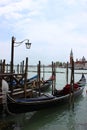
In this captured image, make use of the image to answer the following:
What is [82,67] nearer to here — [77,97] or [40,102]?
[77,97]

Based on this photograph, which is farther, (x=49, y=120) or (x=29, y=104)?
(x=49, y=120)

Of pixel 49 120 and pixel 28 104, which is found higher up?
pixel 28 104

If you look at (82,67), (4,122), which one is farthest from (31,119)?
(82,67)

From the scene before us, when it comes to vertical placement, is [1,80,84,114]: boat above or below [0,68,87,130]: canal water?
above

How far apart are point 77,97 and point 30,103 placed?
22.5ft

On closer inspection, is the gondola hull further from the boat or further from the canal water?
the canal water

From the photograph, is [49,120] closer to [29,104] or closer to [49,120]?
[49,120]

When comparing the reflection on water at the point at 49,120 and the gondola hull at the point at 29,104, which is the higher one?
the gondola hull at the point at 29,104

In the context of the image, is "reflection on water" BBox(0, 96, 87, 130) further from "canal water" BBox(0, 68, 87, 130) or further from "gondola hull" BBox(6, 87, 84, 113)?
"gondola hull" BBox(6, 87, 84, 113)

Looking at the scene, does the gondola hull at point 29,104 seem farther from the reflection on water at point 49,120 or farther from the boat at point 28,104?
the reflection on water at point 49,120

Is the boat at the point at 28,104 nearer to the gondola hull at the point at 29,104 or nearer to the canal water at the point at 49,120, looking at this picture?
the gondola hull at the point at 29,104

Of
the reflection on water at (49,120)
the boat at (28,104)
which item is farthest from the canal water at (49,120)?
the boat at (28,104)

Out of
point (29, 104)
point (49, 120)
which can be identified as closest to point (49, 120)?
point (49, 120)

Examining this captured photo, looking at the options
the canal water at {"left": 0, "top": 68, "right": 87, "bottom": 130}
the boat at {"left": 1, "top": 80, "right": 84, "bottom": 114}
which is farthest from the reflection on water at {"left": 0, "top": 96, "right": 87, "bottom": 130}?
the boat at {"left": 1, "top": 80, "right": 84, "bottom": 114}
